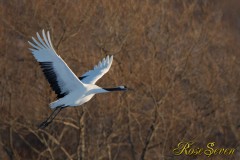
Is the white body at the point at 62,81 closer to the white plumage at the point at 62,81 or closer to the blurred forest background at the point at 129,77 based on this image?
the white plumage at the point at 62,81

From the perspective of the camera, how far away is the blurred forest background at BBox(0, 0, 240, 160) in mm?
22469

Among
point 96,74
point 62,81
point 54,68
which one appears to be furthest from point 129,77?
point 54,68

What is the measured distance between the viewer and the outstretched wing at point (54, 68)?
52.9 ft

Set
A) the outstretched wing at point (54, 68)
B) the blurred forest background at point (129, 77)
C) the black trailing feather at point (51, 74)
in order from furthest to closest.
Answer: the blurred forest background at point (129, 77) < the black trailing feather at point (51, 74) < the outstretched wing at point (54, 68)

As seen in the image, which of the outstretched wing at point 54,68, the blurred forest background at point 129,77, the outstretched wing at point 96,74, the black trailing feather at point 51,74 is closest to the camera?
the outstretched wing at point 54,68

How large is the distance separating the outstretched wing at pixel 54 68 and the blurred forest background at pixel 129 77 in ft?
16.7

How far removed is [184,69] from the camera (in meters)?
22.6

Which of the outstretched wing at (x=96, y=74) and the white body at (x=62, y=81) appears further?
the outstretched wing at (x=96, y=74)

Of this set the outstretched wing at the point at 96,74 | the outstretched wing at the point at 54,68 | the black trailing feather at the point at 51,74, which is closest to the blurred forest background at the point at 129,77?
the outstretched wing at the point at 96,74

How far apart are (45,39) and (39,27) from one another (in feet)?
22.1

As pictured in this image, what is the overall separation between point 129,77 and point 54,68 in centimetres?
606

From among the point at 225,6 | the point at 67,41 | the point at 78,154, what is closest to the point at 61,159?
the point at 78,154

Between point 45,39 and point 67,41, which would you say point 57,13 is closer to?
point 67,41

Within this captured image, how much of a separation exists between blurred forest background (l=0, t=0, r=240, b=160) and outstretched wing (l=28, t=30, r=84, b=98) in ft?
16.7
